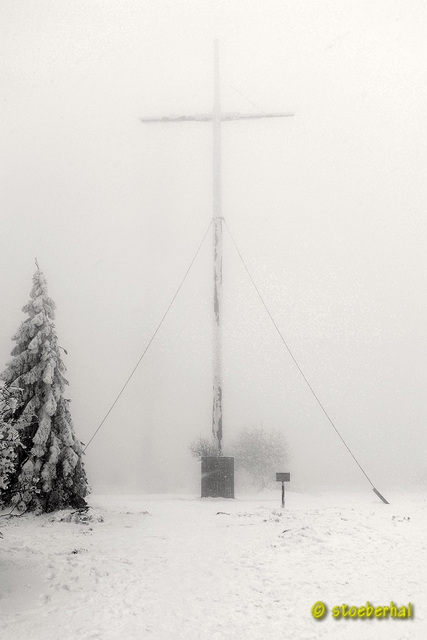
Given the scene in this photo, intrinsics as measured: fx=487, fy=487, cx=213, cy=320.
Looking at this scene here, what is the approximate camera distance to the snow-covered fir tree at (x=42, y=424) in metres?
18.5

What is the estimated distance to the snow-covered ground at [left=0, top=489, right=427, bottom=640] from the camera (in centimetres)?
880

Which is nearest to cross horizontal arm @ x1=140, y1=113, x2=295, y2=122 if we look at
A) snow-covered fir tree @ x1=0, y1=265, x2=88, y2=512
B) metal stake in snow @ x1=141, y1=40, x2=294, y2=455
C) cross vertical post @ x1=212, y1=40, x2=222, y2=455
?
metal stake in snow @ x1=141, y1=40, x2=294, y2=455

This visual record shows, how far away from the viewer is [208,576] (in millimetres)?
11242

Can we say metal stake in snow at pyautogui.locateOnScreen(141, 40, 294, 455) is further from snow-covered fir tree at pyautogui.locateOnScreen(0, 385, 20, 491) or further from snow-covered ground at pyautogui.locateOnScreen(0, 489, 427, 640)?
snow-covered fir tree at pyautogui.locateOnScreen(0, 385, 20, 491)

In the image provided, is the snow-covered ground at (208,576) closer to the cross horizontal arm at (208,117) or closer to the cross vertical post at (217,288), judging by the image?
the cross vertical post at (217,288)

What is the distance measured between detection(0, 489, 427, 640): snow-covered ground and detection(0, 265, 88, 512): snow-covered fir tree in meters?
1.32

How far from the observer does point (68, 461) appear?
1897cm

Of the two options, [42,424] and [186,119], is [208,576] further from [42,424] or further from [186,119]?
[186,119]

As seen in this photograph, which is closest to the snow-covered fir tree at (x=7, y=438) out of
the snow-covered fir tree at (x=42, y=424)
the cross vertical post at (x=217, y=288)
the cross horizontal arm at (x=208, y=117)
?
the snow-covered fir tree at (x=42, y=424)

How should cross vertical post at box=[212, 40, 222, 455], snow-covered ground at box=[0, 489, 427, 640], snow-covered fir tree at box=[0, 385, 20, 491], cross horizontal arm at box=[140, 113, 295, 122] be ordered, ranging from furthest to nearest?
Result: cross horizontal arm at box=[140, 113, 295, 122] → cross vertical post at box=[212, 40, 222, 455] → snow-covered fir tree at box=[0, 385, 20, 491] → snow-covered ground at box=[0, 489, 427, 640]

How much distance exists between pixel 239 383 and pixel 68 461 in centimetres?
12467

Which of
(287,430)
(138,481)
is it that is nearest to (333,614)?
(138,481)

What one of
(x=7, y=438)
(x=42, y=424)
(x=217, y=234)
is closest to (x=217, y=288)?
(x=217, y=234)

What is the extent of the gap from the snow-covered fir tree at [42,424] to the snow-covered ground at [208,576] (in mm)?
→ 1316
